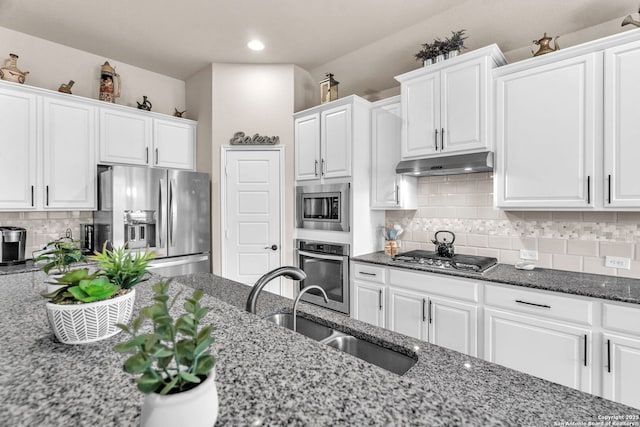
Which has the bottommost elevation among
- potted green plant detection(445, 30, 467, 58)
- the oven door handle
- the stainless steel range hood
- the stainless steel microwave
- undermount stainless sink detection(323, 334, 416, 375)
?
undermount stainless sink detection(323, 334, 416, 375)

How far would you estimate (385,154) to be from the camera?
308cm

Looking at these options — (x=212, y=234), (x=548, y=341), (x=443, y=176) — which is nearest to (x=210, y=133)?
(x=212, y=234)

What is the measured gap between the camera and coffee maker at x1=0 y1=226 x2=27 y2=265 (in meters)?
2.55

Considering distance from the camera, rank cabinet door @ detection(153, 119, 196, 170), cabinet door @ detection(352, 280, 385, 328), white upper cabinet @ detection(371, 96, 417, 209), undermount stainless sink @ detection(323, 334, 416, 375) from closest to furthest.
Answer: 1. undermount stainless sink @ detection(323, 334, 416, 375)
2. cabinet door @ detection(352, 280, 385, 328)
3. white upper cabinet @ detection(371, 96, 417, 209)
4. cabinet door @ detection(153, 119, 196, 170)

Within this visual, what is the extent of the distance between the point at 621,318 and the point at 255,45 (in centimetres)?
357

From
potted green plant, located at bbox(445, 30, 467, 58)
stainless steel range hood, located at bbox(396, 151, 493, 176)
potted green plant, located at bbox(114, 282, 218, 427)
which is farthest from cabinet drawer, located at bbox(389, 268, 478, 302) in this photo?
potted green plant, located at bbox(114, 282, 218, 427)

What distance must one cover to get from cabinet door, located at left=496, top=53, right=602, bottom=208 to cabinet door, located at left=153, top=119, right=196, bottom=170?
10.5 ft

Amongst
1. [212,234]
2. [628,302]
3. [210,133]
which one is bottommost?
[628,302]

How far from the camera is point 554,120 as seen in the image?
2.15m

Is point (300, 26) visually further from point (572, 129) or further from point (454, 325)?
point (454, 325)

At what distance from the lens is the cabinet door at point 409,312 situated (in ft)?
8.12

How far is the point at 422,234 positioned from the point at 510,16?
1916 mm

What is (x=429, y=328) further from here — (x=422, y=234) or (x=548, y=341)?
(x=422, y=234)

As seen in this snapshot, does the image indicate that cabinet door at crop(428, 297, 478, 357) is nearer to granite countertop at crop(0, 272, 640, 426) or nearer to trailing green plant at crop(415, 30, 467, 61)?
granite countertop at crop(0, 272, 640, 426)
